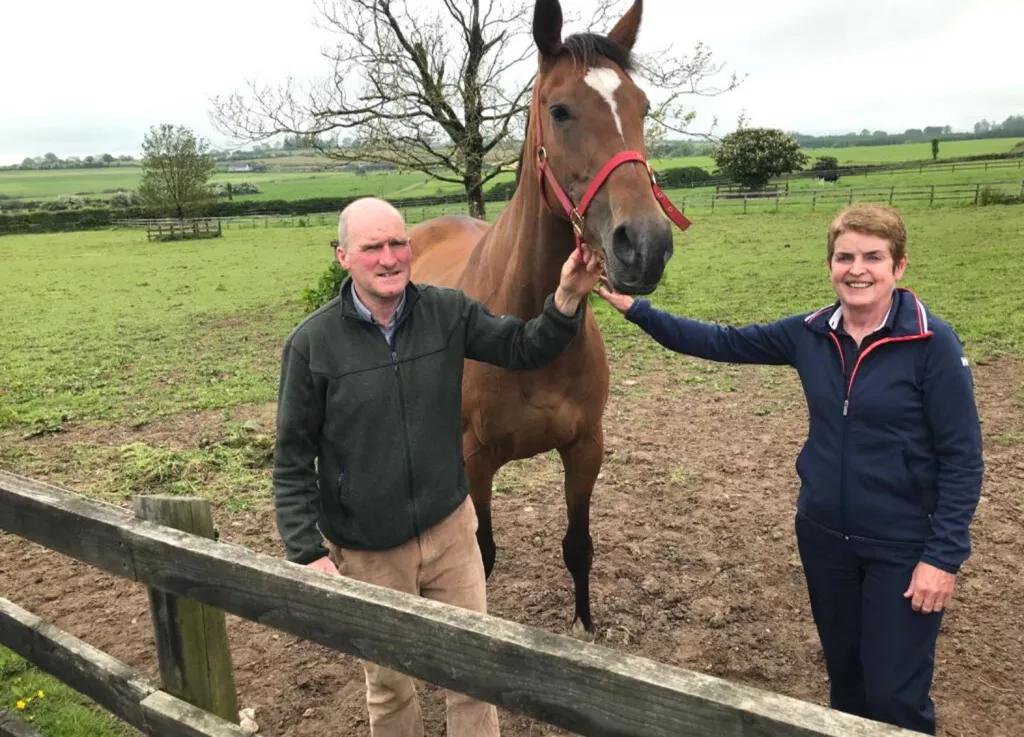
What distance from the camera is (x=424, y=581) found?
8.44 feet

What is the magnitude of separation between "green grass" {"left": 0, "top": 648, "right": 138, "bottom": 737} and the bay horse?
1.93m

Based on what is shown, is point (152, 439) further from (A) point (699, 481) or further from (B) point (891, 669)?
(B) point (891, 669)

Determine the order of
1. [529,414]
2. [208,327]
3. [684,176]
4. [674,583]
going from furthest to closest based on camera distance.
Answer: [684,176] → [208,327] → [674,583] → [529,414]

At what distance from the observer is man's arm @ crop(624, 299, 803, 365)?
2.60m

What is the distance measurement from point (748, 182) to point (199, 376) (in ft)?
128

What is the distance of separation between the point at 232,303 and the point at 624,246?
14.1m

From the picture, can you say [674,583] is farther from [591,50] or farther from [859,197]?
[859,197]

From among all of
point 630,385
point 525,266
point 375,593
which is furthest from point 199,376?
point 375,593

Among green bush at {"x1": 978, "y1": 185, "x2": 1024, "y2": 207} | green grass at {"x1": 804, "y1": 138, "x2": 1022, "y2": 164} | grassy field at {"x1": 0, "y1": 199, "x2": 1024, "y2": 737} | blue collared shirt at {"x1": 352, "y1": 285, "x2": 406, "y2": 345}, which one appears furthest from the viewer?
green grass at {"x1": 804, "y1": 138, "x2": 1022, "y2": 164}

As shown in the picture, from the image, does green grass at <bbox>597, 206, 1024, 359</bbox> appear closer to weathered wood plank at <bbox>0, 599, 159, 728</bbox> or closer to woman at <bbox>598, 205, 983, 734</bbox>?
woman at <bbox>598, 205, 983, 734</bbox>

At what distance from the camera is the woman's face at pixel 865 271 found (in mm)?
2131

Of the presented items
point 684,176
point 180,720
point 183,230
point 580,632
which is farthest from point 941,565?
point 684,176

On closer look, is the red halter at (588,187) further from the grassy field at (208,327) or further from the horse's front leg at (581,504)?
the grassy field at (208,327)

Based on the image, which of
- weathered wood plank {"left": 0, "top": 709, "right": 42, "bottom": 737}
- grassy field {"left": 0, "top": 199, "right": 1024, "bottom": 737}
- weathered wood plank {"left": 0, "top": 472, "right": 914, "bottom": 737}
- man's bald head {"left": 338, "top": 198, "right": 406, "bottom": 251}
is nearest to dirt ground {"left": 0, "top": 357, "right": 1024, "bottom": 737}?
grassy field {"left": 0, "top": 199, "right": 1024, "bottom": 737}
